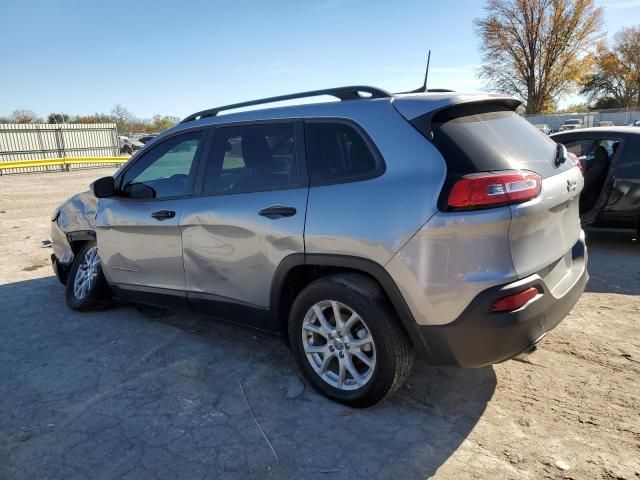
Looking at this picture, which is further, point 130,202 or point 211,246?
point 130,202

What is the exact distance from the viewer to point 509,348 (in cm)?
255

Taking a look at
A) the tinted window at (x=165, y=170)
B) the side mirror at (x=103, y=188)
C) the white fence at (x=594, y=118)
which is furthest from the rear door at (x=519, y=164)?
the white fence at (x=594, y=118)

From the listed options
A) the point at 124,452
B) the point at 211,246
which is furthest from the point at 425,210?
the point at 124,452

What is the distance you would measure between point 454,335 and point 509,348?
0.30 m

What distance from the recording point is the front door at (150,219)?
3.78 m

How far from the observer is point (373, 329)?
2721 millimetres

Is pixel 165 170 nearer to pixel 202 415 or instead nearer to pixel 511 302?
pixel 202 415

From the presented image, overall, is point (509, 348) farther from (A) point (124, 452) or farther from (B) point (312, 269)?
(A) point (124, 452)

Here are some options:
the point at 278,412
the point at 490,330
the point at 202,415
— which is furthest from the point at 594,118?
the point at 202,415

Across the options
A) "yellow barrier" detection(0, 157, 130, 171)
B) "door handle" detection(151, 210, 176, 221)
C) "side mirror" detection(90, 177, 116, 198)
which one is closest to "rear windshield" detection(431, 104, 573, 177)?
"door handle" detection(151, 210, 176, 221)

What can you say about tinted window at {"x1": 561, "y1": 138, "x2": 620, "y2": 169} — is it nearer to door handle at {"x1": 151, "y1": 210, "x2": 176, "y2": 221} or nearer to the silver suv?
the silver suv

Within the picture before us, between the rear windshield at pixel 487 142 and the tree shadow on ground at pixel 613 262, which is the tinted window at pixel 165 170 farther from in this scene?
the tree shadow on ground at pixel 613 262

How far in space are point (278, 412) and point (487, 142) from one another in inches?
77.7

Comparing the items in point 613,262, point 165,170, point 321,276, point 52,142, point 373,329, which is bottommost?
point 613,262
